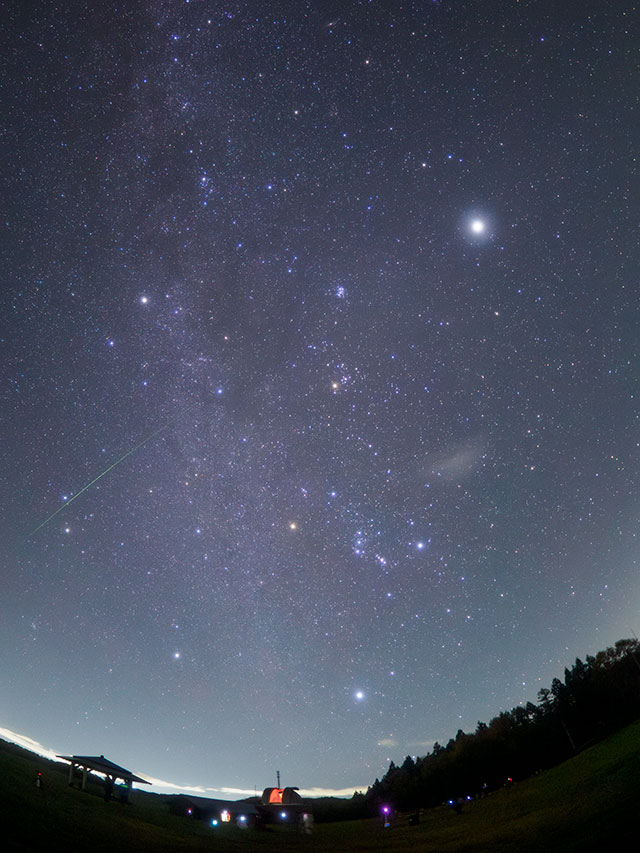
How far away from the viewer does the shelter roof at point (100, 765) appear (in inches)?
1275

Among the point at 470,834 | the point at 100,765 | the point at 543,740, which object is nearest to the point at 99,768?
the point at 100,765

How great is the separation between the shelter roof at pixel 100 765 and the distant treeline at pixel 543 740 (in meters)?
40.0

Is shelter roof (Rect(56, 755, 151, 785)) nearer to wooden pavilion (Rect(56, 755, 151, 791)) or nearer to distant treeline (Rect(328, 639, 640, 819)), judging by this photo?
wooden pavilion (Rect(56, 755, 151, 791))

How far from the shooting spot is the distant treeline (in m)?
56.5

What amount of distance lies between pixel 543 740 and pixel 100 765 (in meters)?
55.7

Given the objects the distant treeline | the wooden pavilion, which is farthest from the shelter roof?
the distant treeline

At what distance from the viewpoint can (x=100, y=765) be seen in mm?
33781

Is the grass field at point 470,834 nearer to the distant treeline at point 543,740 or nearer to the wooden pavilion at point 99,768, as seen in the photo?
the wooden pavilion at point 99,768

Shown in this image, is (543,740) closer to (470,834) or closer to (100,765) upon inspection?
(470,834)

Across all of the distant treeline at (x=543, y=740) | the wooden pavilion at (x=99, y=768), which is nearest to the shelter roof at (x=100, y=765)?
the wooden pavilion at (x=99, y=768)

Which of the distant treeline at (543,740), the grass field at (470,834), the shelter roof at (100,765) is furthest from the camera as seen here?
the distant treeline at (543,740)

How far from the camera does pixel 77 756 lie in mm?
33625

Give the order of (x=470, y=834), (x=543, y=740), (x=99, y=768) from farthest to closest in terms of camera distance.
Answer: (x=543, y=740) < (x=99, y=768) < (x=470, y=834)

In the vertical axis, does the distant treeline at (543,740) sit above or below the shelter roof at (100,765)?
below
